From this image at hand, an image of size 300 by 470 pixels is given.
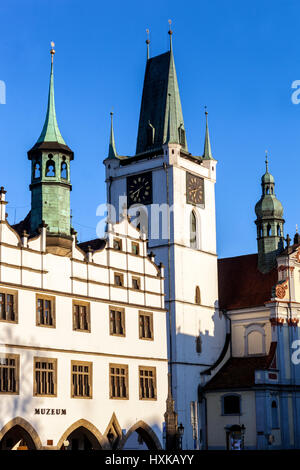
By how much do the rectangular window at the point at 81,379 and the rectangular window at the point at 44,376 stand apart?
1.45m

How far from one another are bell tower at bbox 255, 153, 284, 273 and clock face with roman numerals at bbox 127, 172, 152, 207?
1259 cm

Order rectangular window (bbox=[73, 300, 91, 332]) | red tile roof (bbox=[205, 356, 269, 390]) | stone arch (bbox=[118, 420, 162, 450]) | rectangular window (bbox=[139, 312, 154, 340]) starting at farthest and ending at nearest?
1. red tile roof (bbox=[205, 356, 269, 390])
2. rectangular window (bbox=[139, 312, 154, 340])
3. stone arch (bbox=[118, 420, 162, 450])
4. rectangular window (bbox=[73, 300, 91, 332])

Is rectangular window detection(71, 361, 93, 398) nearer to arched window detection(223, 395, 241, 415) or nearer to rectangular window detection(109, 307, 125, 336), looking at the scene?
rectangular window detection(109, 307, 125, 336)

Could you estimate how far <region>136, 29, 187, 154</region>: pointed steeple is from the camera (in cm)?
7256

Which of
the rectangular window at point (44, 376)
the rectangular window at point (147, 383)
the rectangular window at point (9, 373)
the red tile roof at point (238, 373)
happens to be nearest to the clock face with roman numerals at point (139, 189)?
the red tile roof at point (238, 373)

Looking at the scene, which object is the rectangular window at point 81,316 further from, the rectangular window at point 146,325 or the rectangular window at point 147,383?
the rectangular window at point 147,383

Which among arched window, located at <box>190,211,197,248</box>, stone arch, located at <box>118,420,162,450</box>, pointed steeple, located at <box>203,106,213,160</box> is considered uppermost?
pointed steeple, located at <box>203,106,213,160</box>

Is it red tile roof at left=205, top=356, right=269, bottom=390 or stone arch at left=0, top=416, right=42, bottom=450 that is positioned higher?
red tile roof at left=205, top=356, right=269, bottom=390

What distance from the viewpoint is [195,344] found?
67.2 meters

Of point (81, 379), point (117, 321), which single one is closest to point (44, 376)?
point (81, 379)

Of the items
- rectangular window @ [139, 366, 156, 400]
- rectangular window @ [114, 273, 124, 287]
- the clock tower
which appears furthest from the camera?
the clock tower

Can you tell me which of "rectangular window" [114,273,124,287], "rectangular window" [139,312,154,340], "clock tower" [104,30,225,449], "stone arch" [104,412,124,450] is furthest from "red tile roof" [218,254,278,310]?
"stone arch" [104,412,124,450]

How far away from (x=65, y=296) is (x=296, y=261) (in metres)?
32.0
